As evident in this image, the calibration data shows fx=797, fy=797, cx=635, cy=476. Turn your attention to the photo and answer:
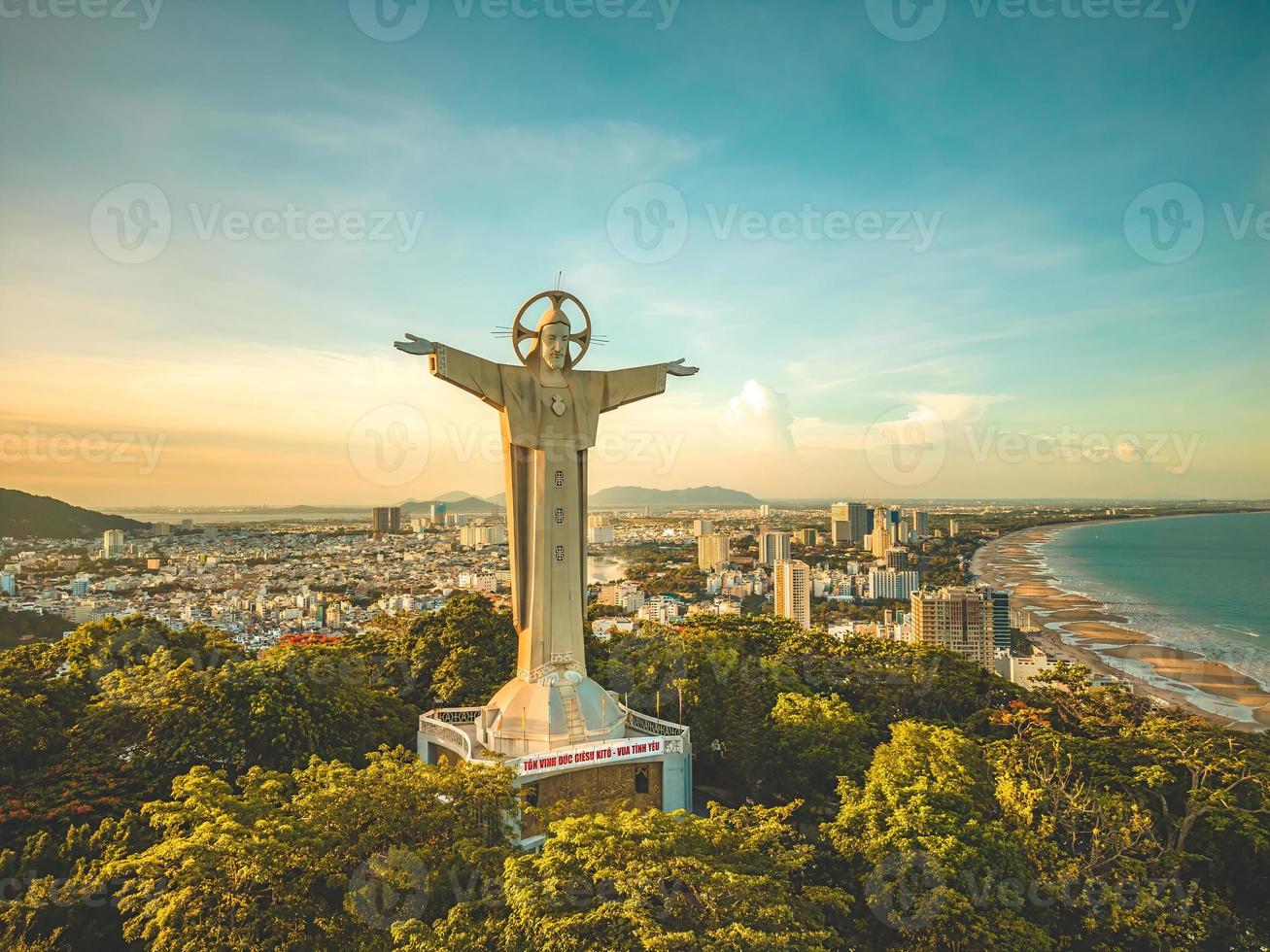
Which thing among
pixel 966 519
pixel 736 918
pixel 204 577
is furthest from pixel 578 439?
pixel 966 519

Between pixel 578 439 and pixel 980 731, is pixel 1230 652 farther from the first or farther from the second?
pixel 578 439

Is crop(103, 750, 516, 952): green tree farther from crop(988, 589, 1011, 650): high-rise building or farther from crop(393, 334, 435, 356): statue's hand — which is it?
crop(988, 589, 1011, 650): high-rise building

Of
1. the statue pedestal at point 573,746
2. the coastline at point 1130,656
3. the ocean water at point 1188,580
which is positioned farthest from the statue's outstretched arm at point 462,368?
the ocean water at point 1188,580

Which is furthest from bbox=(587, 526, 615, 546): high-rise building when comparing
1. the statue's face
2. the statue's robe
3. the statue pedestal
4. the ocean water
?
the statue's face

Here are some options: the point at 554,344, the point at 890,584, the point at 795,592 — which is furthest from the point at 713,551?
the point at 554,344

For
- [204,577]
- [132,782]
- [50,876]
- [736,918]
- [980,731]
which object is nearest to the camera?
[736,918]

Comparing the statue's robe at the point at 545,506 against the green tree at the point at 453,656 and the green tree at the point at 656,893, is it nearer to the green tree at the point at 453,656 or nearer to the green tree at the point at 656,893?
the green tree at the point at 453,656
